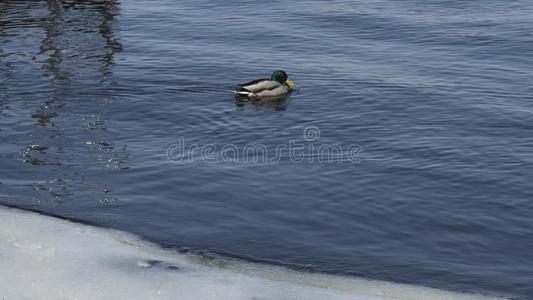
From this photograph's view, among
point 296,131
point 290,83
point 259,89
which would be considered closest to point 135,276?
point 296,131

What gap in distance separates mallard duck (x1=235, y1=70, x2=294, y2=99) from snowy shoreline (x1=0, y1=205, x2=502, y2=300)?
855 centimetres

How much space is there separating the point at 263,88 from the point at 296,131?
8.32 feet

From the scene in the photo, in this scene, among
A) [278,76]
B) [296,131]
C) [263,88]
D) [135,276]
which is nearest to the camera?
[135,276]

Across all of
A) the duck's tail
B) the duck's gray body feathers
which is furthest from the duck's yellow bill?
the duck's tail

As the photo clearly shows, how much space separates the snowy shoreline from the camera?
44.7 feet

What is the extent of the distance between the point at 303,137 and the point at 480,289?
7.48 m

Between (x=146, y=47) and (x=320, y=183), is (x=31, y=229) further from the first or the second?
(x=146, y=47)

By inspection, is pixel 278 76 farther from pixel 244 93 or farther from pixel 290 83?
pixel 244 93

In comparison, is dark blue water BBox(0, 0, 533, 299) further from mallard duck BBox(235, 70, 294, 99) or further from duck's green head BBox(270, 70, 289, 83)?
duck's green head BBox(270, 70, 289, 83)

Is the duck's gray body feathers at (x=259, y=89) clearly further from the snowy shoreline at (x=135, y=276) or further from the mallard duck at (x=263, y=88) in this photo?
the snowy shoreline at (x=135, y=276)

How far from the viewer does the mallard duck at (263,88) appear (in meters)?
23.9

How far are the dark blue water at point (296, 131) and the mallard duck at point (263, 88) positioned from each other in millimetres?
332

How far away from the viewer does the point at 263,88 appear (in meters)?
24.0

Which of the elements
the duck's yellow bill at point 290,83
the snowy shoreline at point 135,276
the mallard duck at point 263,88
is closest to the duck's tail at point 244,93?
the mallard duck at point 263,88
